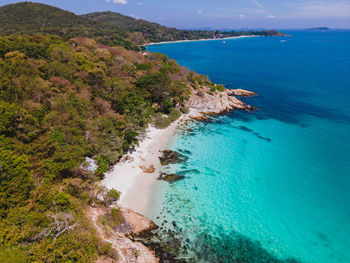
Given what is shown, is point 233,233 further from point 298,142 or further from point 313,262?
point 298,142

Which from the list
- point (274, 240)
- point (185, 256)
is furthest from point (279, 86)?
point (185, 256)

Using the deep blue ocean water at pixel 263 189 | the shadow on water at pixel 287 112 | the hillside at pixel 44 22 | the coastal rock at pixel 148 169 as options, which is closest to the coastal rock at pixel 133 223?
the deep blue ocean water at pixel 263 189

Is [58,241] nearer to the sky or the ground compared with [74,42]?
nearer to the ground

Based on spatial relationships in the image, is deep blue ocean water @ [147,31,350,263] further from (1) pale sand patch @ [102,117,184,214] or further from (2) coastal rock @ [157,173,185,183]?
(1) pale sand patch @ [102,117,184,214]

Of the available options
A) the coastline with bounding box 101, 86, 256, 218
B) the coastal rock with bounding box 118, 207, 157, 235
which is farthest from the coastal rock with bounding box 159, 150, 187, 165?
the coastal rock with bounding box 118, 207, 157, 235

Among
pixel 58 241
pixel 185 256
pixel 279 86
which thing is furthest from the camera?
pixel 279 86

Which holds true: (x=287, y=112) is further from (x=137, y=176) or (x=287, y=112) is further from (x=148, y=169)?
(x=137, y=176)

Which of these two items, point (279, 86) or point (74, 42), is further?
point (279, 86)

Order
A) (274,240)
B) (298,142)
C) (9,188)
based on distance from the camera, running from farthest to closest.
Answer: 1. (298,142)
2. (274,240)
3. (9,188)
